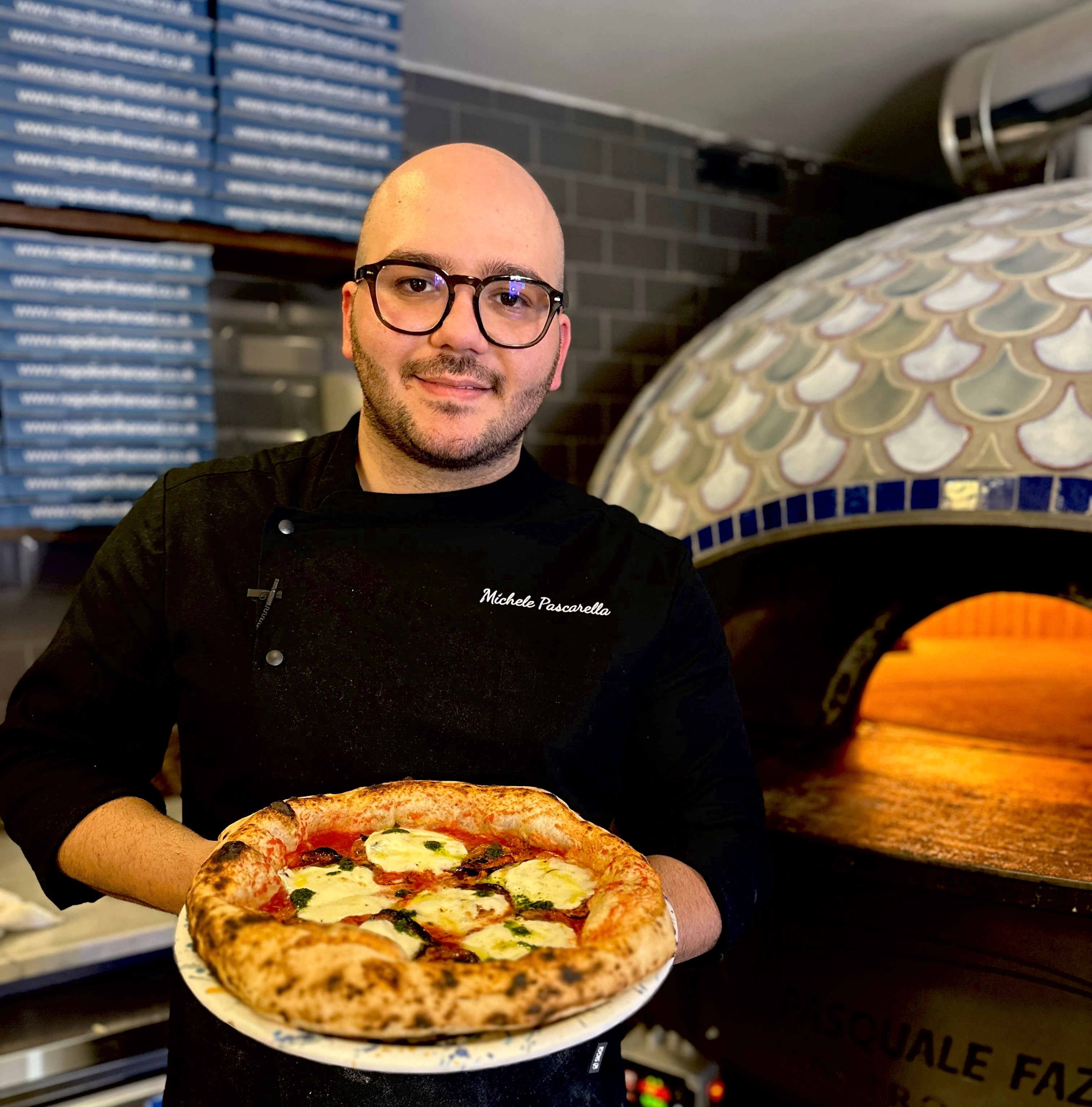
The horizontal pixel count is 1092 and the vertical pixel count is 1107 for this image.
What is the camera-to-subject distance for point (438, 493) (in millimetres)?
1256

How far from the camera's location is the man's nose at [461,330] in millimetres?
1144

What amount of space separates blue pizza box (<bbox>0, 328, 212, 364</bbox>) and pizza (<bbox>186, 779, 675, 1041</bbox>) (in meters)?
1.32

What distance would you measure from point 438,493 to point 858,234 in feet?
8.54

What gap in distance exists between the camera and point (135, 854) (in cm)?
101

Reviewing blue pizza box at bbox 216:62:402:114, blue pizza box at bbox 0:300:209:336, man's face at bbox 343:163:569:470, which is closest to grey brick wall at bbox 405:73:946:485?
blue pizza box at bbox 216:62:402:114

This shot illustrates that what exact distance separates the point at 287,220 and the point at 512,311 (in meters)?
1.16

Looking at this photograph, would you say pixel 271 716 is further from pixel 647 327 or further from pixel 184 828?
pixel 647 327

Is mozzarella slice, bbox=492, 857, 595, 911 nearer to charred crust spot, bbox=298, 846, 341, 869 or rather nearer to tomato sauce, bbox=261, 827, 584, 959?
tomato sauce, bbox=261, 827, 584, 959

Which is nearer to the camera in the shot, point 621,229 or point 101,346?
point 101,346

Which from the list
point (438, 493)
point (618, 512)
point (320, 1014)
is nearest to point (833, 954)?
point (618, 512)

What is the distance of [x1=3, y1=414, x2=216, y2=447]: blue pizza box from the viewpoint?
6.35 feet

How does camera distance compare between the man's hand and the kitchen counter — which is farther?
the kitchen counter

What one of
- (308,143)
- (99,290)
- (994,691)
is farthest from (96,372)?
(994,691)

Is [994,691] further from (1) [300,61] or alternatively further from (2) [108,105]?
(2) [108,105]
